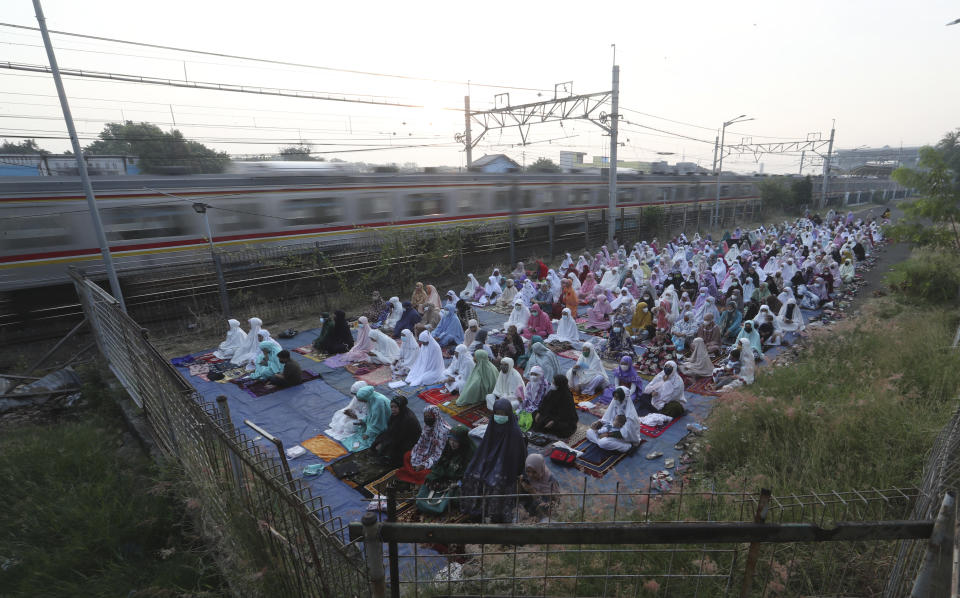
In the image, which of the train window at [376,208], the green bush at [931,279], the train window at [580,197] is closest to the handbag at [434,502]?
the train window at [376,208]

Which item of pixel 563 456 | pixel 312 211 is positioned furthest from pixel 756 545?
pixel 312 211

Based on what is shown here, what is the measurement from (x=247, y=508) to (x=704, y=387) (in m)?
6.28

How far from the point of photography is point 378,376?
770 cm

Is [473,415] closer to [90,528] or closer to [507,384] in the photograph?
[507,384]

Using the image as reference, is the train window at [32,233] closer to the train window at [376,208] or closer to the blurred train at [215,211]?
the blurred train at [215,211]

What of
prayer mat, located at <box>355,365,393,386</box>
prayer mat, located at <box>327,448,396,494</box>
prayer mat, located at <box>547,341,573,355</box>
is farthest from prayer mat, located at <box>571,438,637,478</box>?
prayer mat, located at <box>355,365,393,386</box>

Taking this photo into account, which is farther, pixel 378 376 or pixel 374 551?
pixel 378 376

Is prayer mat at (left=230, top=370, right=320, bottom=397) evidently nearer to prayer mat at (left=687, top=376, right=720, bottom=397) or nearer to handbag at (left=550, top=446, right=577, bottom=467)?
handbag at (left=550, top=446, right=577, bottom=467)

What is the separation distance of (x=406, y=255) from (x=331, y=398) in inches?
253

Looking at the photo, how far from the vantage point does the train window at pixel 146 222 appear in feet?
30.7

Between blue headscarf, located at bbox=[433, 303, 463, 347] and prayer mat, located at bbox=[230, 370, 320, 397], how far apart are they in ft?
8.01

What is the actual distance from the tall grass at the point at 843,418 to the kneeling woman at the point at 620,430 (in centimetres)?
79

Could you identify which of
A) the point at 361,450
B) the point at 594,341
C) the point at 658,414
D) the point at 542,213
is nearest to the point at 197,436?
the point at 361,450

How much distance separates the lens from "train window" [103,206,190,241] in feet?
30.7
